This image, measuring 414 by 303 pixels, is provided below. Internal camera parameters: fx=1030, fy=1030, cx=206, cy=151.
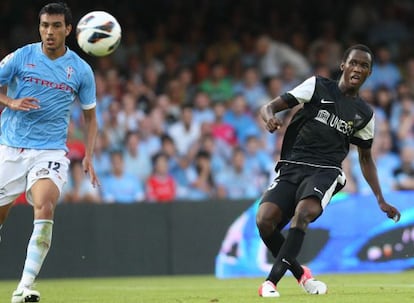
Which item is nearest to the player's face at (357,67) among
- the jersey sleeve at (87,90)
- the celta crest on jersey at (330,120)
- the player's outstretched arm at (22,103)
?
the celta crest on jersey at (330,120)

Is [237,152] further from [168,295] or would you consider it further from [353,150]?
[168,295]

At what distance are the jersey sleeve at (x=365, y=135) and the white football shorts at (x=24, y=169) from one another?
2.84 meters

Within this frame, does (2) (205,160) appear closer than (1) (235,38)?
Yes

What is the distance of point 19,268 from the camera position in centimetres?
1441

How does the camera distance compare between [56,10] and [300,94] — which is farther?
[300,94]

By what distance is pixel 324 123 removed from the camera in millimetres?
9758

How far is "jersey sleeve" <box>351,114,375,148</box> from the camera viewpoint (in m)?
9.94

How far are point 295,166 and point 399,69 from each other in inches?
421

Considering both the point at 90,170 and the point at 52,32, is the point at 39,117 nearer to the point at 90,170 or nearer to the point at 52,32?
the point at 90,170

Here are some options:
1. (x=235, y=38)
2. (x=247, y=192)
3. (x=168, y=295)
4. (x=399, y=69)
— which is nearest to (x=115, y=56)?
(x=235, y=38)

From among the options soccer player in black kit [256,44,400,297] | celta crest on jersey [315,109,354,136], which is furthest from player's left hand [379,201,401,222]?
celta crest on jersey [315,109,354,136]

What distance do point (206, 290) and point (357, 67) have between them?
3036 millimetres

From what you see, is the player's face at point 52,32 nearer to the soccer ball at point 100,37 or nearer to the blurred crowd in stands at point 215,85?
the soccer ball at point 100,37

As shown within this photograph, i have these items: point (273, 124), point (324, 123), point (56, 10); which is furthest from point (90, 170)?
point (324, 123)
